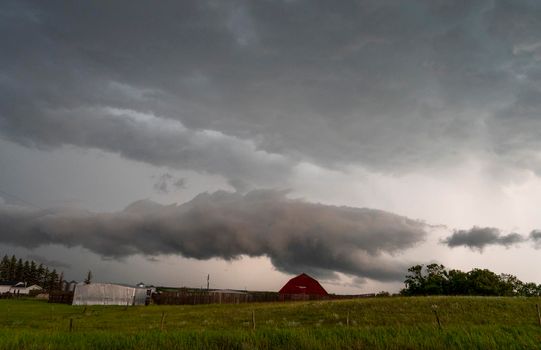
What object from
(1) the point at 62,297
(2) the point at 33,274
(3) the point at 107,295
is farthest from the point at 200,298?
(2) the point at 33,274

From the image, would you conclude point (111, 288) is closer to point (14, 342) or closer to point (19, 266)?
point (14, 342)

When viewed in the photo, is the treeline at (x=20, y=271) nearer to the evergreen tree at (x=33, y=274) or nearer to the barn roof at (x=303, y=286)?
the evergreen tree at (x=33, y=274)

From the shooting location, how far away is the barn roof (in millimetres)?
112562

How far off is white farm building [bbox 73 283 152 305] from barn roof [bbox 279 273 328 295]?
121ft

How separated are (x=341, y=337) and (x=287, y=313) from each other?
31.0 m

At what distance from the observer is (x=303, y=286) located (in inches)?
4459

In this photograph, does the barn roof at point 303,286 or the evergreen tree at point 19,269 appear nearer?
the barn roof at point 303,286

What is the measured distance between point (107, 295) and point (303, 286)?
48.0 m

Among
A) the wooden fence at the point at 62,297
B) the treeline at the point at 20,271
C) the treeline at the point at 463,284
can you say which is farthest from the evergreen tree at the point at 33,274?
the treeline at the point at 463,284

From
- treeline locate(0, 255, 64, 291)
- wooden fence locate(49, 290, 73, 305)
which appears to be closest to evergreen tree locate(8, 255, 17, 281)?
treeline locate(0, 255, 64, 291)

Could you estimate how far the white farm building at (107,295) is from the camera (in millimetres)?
95125

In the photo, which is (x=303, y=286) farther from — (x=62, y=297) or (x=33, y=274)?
(x=33, y=274)

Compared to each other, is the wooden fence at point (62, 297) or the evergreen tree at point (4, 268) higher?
the evergreen tree at point (4, 268)

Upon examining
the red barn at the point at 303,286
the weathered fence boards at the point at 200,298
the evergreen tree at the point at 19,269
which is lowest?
the weathered fence boards at the point at 200,298
